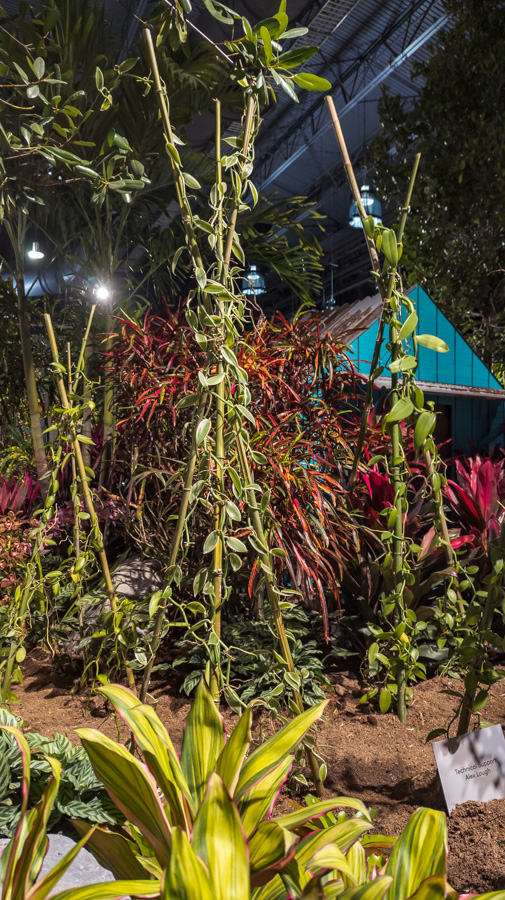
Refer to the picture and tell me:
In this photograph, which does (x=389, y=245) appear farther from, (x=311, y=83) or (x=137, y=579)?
(x=137, y=579)

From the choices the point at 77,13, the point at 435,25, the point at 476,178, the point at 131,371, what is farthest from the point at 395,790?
the point at 435,25

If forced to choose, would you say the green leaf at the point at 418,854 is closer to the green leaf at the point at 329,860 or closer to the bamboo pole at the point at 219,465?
the green leaf at the point at 329,860

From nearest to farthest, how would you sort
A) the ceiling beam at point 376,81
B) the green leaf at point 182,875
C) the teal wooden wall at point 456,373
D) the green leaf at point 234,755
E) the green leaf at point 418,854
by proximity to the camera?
the green leaf at point 182,875, the green leaf at point 418,854, the green leaf at point 234,755, the teal wooden wall at point 456,373, the ceiling beam at point 376,81

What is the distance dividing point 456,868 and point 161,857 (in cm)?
55

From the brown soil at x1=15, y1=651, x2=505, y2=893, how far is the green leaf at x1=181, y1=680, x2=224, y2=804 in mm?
319

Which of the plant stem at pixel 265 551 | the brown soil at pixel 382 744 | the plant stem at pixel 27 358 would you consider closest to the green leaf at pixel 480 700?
the brown soil at pixel 382 744

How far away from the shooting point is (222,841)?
584 mm

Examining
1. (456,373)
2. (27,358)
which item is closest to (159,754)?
(27,358)

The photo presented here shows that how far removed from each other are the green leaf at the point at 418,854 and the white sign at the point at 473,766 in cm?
42

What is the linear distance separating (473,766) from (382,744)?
1.20 ft

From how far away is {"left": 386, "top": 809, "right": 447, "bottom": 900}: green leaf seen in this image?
66 centimetres

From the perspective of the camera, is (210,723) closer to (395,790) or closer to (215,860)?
(215,860)

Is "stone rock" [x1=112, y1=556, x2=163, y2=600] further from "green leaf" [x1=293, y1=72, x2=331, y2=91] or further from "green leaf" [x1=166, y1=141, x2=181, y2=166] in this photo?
"green leaf" [x1=293, y1=72, x2=331, y2=91]

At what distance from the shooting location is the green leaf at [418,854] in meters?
0.66
